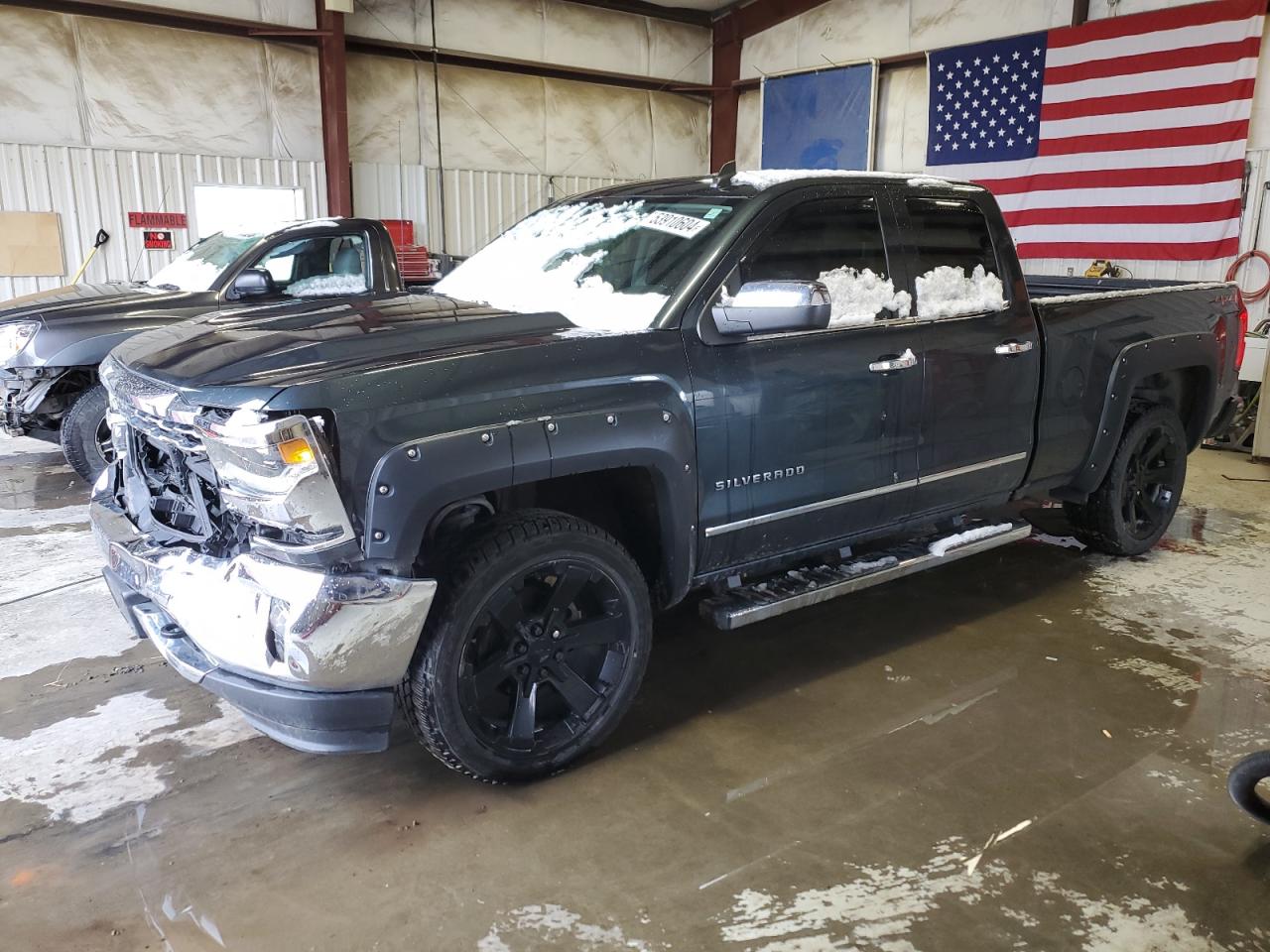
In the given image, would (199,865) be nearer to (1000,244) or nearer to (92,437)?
(1000,244)

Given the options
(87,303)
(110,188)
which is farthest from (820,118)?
(87,303)

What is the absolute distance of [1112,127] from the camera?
9227 millimetres

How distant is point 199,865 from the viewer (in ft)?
7.94

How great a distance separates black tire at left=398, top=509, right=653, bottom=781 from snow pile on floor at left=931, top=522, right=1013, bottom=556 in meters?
1.50

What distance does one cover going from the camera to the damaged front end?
2242 mm

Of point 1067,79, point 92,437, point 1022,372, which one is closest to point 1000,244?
point 1022,372

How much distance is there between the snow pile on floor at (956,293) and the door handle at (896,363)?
0.66 feet

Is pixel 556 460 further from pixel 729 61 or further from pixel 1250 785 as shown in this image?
pixel 729 61

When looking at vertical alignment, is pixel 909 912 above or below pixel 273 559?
below

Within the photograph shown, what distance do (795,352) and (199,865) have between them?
2273 millimetres

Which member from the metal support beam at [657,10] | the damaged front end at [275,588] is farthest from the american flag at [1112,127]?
the damaged front end at [275,588]

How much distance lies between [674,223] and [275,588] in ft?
5.97

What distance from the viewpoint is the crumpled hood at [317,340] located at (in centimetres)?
241

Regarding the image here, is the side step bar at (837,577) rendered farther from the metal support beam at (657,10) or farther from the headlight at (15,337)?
the metal support beam at (657,10)
